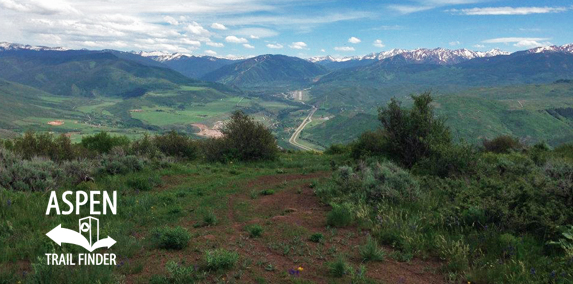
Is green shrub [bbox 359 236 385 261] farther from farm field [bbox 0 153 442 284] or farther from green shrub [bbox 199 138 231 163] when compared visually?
green shrub [bbox 199 138 231 163]

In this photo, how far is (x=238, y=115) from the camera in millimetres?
25609

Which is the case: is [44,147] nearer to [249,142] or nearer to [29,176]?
[29,176]

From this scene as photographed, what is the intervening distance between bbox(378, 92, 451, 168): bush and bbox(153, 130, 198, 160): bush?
46.2ft

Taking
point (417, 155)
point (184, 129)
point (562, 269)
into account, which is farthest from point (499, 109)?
point (562, 269)

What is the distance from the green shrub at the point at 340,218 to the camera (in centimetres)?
870

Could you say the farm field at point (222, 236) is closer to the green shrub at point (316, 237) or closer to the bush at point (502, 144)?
the green shrub at point (316, 237)

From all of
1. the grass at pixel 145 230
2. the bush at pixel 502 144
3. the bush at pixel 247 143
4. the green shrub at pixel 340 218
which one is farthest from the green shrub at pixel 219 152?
the bush at pixel 502 144

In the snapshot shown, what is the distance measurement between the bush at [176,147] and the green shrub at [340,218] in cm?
1811

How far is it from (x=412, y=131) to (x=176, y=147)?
16634 mm

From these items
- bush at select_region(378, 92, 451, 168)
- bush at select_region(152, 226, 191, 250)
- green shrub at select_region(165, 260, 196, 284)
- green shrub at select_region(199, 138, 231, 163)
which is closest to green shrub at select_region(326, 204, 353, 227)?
Answer: bush at select_region(152, 226, 191, 250)

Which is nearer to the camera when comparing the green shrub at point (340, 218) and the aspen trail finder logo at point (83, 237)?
the aspen trail finder logo at point (83, 237)

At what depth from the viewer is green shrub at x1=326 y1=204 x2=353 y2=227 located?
8.70 meters

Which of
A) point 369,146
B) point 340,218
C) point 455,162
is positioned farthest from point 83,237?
point 369,146

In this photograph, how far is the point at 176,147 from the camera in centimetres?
2544
